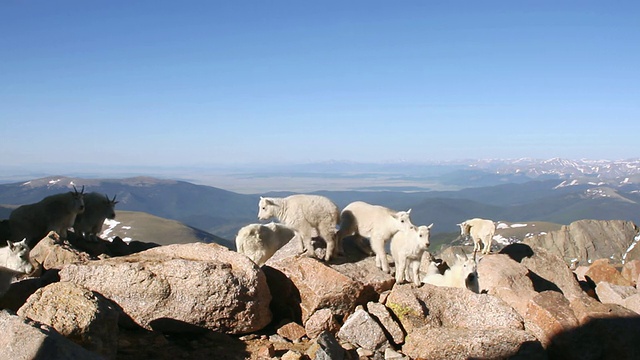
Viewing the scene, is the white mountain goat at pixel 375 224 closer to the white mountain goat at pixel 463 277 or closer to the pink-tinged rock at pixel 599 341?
the white mountain goat at pixel 463 277

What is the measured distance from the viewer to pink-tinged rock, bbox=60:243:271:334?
1073cm

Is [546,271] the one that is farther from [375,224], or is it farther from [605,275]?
[375,224]

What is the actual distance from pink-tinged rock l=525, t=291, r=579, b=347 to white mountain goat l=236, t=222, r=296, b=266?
884 cm

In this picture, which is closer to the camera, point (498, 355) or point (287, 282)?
point (498, 355)

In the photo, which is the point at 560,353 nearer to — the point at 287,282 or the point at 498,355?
the point at 498,355

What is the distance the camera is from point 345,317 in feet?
39.0

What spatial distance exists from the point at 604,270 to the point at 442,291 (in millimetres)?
14323

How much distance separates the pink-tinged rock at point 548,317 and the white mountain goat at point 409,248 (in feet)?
9.86

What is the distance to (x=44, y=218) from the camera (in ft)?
65.5

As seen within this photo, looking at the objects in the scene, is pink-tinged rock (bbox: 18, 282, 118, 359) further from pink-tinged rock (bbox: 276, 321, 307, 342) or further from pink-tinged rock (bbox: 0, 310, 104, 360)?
pink-tinged rock (bbox: 276, 321, 307, 342)

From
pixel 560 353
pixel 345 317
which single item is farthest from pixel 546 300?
pixel 345 317

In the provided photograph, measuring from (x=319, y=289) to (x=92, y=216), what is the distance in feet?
46.8

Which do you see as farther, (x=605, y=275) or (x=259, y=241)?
(x=605, y=275)

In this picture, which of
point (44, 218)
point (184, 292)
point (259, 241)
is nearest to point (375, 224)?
point (259, 241)
